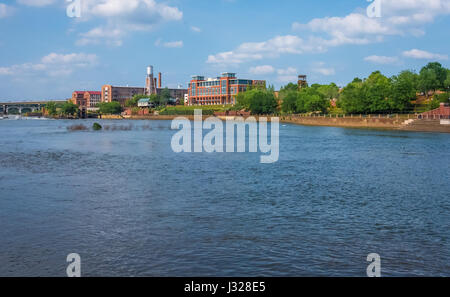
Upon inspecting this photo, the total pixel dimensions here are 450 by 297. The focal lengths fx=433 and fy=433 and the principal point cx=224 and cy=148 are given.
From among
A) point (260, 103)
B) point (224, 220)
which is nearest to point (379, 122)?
point (260, 103)

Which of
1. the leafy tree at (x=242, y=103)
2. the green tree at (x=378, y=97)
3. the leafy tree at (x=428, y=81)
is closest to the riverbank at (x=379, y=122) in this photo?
the green tree at (x=378, y=97)

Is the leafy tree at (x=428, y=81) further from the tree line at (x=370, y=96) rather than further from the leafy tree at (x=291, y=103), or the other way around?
the leafy tree at (x=291, y=103)

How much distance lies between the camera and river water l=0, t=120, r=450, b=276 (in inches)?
489

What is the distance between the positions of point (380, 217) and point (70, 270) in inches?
474

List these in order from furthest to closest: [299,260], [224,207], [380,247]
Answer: [224,207]
[380,247]
[299,260]

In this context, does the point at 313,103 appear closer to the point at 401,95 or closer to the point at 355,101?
the point at 355,101

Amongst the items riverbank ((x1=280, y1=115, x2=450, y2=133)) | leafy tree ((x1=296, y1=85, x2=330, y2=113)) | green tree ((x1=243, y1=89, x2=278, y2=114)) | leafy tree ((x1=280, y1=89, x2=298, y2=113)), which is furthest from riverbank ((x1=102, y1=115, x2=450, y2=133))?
green tree ((x1=243, y1=89, x2=278, y2=114))

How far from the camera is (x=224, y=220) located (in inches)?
671

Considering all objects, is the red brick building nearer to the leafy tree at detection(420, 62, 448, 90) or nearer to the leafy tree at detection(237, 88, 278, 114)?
the leafy tree at detection(420, 62, 448, 90)

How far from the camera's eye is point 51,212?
59.3ft

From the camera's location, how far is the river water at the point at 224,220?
12.4 metres
